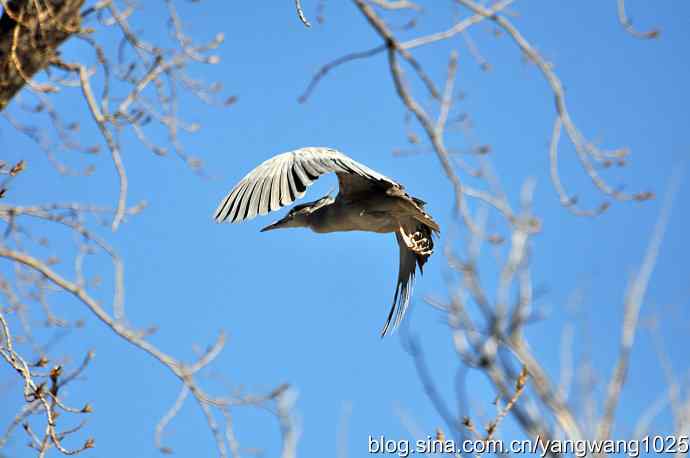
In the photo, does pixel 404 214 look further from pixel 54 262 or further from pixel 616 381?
pixel 616 381

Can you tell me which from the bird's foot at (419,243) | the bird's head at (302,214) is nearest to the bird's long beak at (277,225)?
the bird's head at (302,214)

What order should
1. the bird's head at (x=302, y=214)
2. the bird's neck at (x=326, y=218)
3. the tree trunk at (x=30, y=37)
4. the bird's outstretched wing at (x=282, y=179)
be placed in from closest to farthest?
the tree trunk at (x=30, y=37) → the bird's outstretched wing at (x=282, y=179) → the bird's neck at (x=326, y=218) → the bird's head at (x=302, y=214)

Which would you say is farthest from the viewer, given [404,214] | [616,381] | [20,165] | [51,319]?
[404,214]

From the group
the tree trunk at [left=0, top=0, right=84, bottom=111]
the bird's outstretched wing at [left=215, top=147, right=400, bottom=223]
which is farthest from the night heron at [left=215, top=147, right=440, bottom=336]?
the tree trunk at [left=0, top=0, right=84, bottom=111]

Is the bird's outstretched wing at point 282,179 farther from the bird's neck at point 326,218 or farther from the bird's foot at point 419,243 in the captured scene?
the bird's foot at point 419,243

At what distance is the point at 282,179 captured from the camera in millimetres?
4289

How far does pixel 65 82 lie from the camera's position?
4.22m

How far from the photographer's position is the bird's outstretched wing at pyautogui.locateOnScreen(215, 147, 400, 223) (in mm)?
4094

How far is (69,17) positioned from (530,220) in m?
2.28

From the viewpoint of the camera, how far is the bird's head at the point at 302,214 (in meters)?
5.40

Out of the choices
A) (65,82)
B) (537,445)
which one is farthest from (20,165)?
(537,445)

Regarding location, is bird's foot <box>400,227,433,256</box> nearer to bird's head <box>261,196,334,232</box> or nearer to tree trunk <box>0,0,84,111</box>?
bird's head <box>261,196,334,232</box>

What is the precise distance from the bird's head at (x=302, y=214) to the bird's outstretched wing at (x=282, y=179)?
0.52 m

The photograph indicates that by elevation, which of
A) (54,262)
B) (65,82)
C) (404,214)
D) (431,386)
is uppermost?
(65,82)
